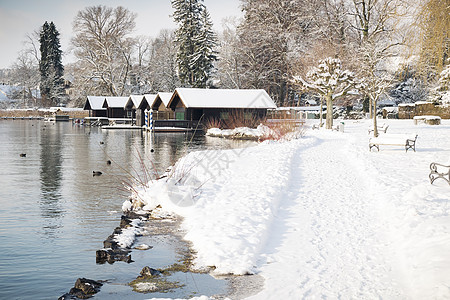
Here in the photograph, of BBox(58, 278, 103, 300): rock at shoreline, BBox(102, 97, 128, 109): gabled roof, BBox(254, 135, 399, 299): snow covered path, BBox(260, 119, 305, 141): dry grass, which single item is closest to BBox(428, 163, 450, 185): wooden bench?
BBox(254, 135, 399, 299): snow covered path

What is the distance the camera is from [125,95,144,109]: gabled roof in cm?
5522

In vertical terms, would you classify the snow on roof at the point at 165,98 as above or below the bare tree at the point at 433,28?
above

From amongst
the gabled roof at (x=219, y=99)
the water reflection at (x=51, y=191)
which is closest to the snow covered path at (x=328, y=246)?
the water reflection at (x=51, y=191)

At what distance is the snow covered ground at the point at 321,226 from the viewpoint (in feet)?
19.2

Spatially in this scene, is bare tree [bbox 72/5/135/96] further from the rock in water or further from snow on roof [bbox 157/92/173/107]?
the rock in water

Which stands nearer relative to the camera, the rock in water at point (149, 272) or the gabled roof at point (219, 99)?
the rock in water at point (149, 272)

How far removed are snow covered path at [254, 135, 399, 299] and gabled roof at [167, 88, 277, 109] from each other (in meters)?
33.9

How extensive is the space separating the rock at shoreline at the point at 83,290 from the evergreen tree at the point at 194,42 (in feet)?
178

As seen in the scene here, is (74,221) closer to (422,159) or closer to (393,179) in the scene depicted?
(393,179)

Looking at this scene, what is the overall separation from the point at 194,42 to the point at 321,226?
54994mm

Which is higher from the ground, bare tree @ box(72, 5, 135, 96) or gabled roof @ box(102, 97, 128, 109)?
bare tree @ box(72, 5, 135, 96)

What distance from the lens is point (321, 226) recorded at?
834 centimetres

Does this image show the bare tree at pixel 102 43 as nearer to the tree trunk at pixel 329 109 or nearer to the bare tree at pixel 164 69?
the bare tree at pixel 164 69

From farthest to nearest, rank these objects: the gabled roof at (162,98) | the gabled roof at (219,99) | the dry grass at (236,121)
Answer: the gabled roof at (162,98), the gabled roof at (219,99), the dry grass at (236,121)
